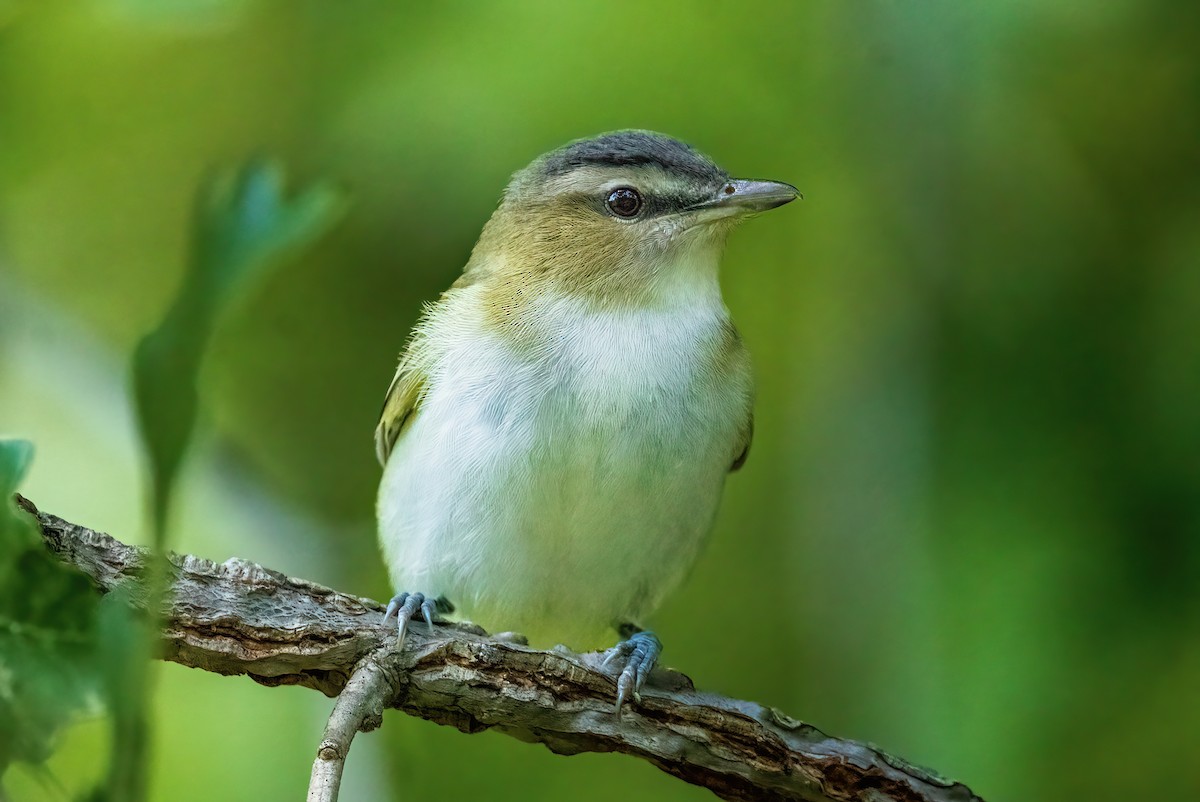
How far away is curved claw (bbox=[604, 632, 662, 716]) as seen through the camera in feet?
7.25

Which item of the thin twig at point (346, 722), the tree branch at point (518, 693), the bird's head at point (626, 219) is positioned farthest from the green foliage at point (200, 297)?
the bird's head at point (626, 219)

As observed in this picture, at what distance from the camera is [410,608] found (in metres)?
2.40

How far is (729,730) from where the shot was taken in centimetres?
220

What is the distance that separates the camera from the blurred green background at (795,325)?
3049 millimetres

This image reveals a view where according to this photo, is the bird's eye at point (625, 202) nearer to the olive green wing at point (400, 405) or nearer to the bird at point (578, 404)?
the bird at point (578, 404)

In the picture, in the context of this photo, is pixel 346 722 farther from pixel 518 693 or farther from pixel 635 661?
pixel 635 661

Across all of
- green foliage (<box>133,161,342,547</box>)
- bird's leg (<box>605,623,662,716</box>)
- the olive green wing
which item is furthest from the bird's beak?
green foliage (<box>133,161,342,547</box>)

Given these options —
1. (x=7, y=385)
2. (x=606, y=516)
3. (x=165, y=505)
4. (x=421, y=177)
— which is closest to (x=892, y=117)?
(x=421, y=177)

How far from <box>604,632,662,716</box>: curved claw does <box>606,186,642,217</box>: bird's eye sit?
1.16 meters

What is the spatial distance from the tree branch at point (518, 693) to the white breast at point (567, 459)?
1.70 ft

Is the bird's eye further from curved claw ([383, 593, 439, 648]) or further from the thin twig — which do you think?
the thin twig

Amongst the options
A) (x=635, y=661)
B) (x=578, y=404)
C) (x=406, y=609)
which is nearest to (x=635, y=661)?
(x=635, y=661)

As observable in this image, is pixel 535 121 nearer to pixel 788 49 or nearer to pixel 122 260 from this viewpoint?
pixel 788 49

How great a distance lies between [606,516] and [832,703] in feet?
4.65
